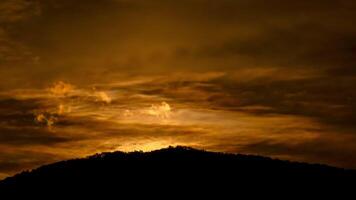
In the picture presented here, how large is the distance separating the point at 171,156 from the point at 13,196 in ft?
36.6

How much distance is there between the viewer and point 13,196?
135ft

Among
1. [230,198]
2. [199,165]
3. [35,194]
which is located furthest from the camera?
[199,165]

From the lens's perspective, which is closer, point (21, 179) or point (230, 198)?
point (230, 198)

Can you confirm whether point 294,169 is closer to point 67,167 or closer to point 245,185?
point 245,185

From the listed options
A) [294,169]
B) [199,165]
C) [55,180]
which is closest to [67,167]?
[55,180]

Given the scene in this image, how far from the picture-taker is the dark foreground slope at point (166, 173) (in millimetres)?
40625

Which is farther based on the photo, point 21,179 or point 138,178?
point 21,179

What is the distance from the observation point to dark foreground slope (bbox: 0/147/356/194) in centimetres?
4062

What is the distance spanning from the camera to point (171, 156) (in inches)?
1785

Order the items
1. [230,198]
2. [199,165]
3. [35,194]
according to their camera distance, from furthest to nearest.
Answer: [199,165], [35,194], [230,198]

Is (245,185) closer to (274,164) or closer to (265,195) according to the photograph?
(265,195)

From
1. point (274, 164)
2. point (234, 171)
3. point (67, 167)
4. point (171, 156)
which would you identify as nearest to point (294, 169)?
point (274, 164)

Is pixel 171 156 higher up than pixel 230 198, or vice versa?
pixel 171 156

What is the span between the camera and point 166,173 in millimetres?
42062
